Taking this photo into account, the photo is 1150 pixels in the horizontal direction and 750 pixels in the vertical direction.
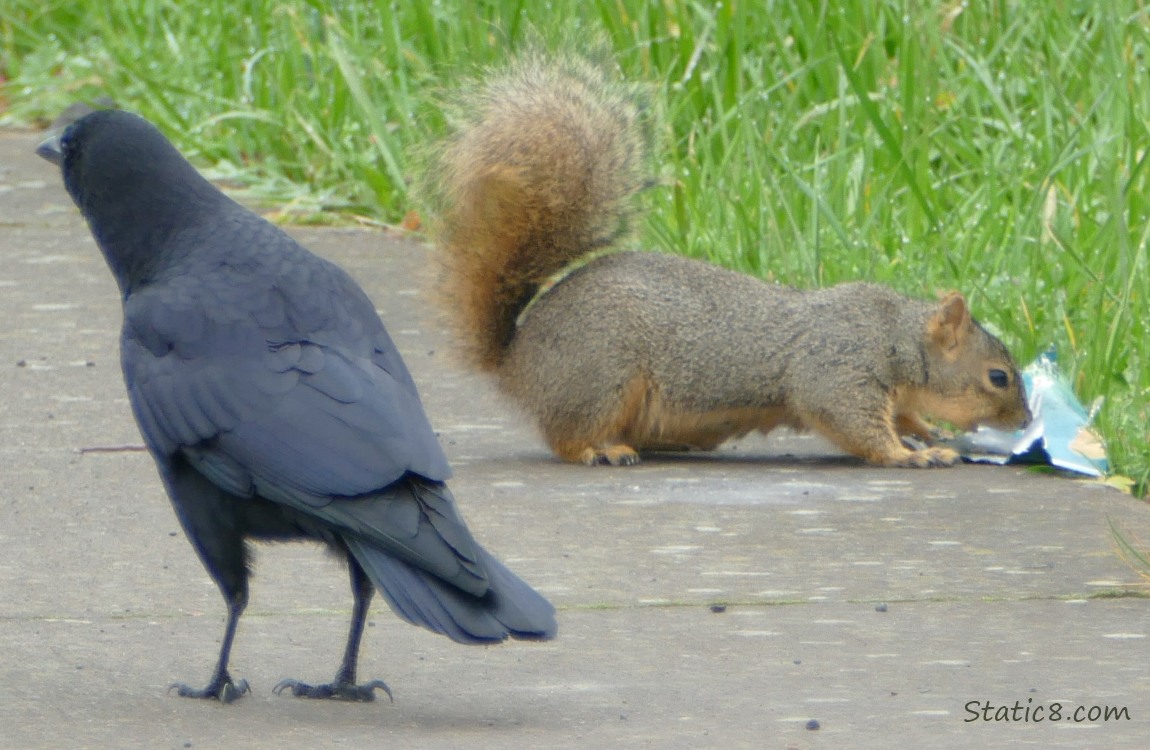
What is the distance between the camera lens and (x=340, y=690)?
352 cm

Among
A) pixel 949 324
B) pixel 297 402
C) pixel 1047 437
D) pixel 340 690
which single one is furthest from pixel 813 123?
pixel 340 690

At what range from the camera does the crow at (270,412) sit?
330 centimetres

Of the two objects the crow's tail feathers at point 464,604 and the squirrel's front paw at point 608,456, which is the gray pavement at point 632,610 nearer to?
the squirrel's front paw at point 608,456

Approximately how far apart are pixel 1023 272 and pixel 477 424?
6.27ft

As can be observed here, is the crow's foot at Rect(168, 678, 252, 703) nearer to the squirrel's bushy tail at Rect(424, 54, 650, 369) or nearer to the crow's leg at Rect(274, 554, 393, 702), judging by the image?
the crow's leg at Rect(274, 554, 393, 702)

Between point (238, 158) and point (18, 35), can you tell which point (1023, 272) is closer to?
point (238, 158)

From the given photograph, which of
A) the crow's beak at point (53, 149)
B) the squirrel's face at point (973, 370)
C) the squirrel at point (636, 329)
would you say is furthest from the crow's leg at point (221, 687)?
the squirrel's face at point (973, 370)

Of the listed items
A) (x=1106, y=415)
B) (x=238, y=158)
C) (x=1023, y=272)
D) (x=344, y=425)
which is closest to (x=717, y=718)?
(x=344, y=425)

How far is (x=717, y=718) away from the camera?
336cm

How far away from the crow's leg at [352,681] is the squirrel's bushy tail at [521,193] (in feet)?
8.02

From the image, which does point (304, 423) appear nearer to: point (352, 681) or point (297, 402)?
point (297, 402)

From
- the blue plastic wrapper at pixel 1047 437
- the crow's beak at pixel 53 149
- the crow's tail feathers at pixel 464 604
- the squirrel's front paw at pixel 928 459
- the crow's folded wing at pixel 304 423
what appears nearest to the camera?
the crow's tail feathers at pixel 464 604

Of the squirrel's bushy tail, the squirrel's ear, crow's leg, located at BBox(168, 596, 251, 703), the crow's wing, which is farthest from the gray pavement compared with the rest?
the squirrel's ear

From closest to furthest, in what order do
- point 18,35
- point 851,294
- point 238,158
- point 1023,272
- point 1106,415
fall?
point 1106,415
point 851,294
point 1023,272
point 238,158
point 18,35
